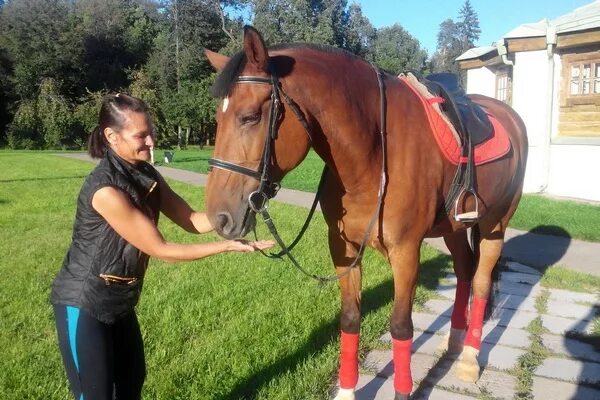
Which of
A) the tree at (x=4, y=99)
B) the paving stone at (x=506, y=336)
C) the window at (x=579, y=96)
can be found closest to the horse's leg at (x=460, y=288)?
the paving stone at (x=506, y=336)

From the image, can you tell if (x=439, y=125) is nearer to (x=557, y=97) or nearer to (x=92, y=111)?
(x=557, y=97)

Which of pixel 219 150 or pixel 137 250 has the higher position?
pixel 219 150

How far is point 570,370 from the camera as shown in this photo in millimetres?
3535

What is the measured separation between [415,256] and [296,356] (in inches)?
51.7

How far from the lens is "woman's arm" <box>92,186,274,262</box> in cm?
205

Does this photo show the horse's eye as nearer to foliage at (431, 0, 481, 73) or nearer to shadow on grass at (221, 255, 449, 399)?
shadow on grass at (221, 255, 449, 399)

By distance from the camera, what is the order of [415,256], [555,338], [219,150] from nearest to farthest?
1. [219,150]
2. [415,256]
3. [555,338]

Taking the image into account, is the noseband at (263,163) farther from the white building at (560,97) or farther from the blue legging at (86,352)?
the white building at (560,97)

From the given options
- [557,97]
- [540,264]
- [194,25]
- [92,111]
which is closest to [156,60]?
[194,25]

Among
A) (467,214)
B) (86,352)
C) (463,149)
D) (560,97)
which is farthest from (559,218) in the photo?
(86,352)

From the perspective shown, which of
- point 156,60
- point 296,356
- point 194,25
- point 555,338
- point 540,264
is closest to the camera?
point 296,356

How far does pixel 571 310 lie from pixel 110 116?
174 inches

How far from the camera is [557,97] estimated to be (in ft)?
38.8

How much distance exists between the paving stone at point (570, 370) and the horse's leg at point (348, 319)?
1.40 meters
